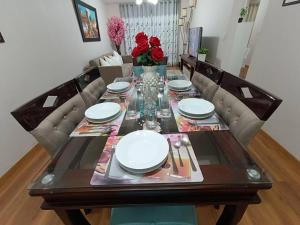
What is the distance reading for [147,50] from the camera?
3.30 ft

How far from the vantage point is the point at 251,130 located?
81 cm

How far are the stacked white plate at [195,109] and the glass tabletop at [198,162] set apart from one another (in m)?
0.13

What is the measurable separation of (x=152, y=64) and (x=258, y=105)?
0.67 m

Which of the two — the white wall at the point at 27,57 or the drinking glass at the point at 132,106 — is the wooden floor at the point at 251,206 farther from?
the drinking glass at the point at 132,106

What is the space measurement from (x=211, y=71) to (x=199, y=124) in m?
0.72

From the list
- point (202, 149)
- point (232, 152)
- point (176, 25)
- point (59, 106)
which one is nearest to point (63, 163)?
point (59, 106)

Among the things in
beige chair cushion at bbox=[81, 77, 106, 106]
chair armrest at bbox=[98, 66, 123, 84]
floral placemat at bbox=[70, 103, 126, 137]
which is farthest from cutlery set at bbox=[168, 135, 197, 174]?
chair armrest at bbox=[98, 66, 123, 84]

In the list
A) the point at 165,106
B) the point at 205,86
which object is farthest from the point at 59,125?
the point at 205,86

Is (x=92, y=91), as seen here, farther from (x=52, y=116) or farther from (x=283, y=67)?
(x=283, y=67)

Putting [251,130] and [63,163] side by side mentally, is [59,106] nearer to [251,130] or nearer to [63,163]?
[63,163]

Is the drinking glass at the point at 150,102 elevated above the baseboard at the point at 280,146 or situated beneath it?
elevated above

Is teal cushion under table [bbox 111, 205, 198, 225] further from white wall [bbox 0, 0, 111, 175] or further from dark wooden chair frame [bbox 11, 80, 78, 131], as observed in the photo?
white wall [bbox 0, 0, 111, 175]

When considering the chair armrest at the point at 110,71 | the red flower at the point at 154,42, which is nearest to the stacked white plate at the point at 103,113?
the red flower at the point at 154,42

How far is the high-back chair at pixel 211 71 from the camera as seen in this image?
123 cm
